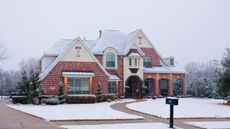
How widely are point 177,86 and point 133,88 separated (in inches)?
241

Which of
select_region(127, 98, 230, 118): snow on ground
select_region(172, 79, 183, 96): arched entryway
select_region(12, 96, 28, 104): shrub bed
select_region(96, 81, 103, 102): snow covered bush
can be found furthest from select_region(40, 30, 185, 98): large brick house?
select_region(127, 98, 230, 118): snow on ground

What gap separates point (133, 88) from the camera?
167ft

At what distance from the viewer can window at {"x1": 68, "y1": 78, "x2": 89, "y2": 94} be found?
129 feet

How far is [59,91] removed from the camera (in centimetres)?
3712

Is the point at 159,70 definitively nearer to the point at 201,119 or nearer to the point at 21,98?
the point at 21,98

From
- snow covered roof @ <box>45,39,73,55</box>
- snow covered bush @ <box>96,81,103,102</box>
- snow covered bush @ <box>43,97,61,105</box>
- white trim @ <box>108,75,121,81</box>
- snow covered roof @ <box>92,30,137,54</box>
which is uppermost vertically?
snow covered roof @ <box>92,30,137,54</box>

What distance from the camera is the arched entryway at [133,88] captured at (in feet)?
163

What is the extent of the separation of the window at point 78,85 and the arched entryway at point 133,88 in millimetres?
10097

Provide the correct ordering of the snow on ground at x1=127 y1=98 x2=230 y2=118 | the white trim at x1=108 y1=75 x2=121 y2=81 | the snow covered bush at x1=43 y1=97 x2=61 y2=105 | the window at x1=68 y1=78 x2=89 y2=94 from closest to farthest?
the snow on ground at x1=127 y1=98 x2=230 y2=118, the snow covered bush at x1=43 y1=97 x2=61 y2=105, the window at x1=68 y1=78 x2=89 y2=94, the white trim at x1=108 y1=75 x2=121 y2=81

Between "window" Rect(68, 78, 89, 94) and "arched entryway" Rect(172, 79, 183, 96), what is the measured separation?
52.2ft

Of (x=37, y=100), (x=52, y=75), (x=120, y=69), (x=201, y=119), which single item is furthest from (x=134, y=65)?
(x=201, y=119)

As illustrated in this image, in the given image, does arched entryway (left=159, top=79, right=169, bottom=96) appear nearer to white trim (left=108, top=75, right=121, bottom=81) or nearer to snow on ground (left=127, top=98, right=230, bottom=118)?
white trim (left=108, top=75, right=121, bottom=81)

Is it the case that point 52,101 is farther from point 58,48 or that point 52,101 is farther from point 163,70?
point 163,70

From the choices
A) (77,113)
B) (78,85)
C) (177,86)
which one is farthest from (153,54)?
(77,113)
